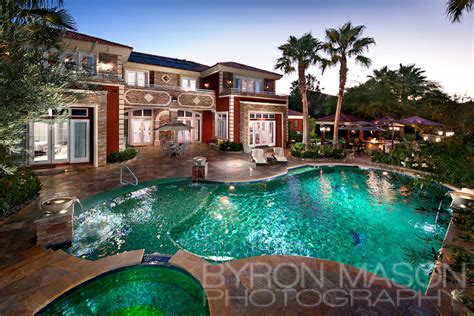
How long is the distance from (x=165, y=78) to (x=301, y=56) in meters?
12.7

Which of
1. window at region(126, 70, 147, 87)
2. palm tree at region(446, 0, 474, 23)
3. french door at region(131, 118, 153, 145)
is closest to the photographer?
palm tree at region(446, 0, 474, 23)

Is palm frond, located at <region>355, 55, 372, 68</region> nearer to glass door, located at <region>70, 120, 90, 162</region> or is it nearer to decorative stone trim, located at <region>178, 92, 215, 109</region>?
decorative stone trim, located at <region>178, 92, 215, 109</region>

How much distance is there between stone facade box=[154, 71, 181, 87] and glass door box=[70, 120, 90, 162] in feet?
33.9

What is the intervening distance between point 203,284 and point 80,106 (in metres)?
13.1

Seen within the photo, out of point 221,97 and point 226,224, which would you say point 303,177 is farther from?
point 221,97

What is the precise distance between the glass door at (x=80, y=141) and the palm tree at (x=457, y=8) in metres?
17.0

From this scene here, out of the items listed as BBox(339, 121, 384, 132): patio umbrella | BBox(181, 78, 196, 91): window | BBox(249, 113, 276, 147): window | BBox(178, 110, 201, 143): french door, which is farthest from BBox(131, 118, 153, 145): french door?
BBox(339, 121, 384, 132): patio umbrella

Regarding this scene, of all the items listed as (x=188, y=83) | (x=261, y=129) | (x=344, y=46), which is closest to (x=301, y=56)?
(x=344, y=46)

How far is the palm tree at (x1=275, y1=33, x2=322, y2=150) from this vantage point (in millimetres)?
17938

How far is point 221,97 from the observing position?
21547 millimetres

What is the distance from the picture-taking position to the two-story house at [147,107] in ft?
42.5

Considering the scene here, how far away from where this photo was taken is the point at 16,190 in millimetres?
7125

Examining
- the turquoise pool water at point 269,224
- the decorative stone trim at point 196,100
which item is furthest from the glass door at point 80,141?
the decorative stone trim at point 196,100

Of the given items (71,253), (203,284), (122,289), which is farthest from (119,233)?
(203,284)
